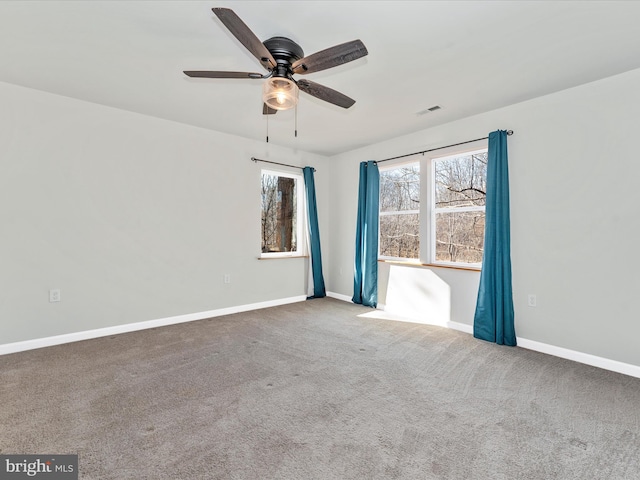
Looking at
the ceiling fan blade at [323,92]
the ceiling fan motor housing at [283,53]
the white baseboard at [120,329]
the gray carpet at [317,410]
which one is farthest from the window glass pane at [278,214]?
the ceiling fan motor housing at [283,53]

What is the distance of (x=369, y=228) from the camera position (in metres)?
4.65

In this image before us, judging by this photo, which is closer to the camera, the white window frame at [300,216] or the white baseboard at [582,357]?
the white baseboard at [582,357]

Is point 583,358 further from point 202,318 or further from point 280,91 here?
point 202,318

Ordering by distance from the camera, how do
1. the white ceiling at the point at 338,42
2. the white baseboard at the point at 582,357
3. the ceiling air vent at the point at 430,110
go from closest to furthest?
1. the white ceiling at the point at 338,42
2. the white baseboard at the point at 582,357
3. the ceiling air vent at the point at 430,110

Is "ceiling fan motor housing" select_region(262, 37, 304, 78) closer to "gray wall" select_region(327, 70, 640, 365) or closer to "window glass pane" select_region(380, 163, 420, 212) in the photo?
"gray wall" select_region(327, 70, 640, 365)

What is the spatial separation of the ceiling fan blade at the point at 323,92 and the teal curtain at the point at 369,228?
2299 millimetres

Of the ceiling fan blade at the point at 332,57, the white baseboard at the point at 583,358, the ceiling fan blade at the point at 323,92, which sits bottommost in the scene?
the white baseboard at the point at 583,358

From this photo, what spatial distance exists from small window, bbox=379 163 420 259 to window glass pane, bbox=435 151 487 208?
0.36 metres

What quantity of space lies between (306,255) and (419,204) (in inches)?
79.3

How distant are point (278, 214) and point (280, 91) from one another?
300 cm

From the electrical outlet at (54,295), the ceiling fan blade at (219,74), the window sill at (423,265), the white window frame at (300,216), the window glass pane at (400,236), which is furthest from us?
the white window frame at (300,216)

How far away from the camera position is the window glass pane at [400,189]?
442 centimetres

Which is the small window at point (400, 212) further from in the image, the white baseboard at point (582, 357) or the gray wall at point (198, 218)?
the white baseboard at point (582, 357)

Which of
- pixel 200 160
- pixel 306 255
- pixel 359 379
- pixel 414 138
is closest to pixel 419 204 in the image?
pixel 414 138
